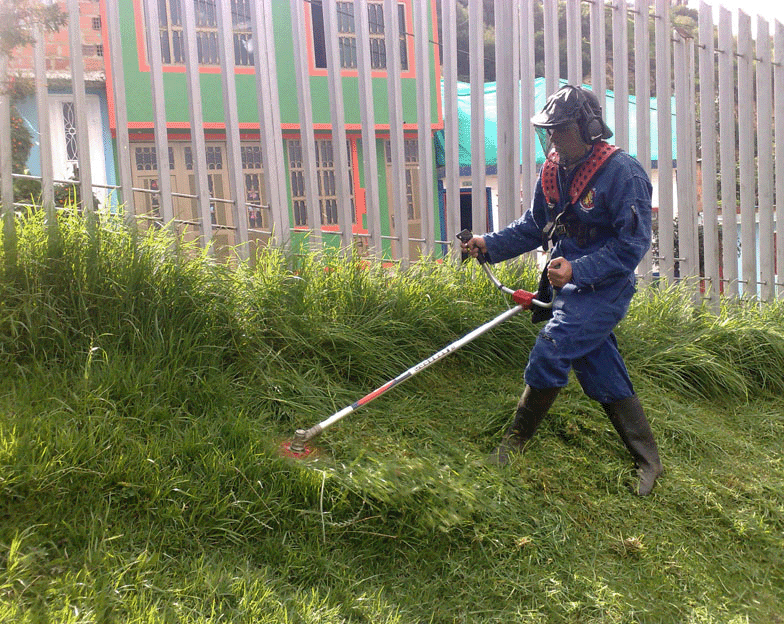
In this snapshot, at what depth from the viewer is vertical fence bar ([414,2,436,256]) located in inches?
208

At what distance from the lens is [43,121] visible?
4.07 m

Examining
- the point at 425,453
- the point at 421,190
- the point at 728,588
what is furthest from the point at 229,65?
the point at 728,588

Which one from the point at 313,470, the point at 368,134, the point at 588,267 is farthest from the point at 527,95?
the point at 313,470

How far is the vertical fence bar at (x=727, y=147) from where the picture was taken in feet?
23.9

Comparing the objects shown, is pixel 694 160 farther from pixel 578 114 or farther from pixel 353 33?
pixel 578 114

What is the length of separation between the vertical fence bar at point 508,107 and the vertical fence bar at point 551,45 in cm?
A: 26

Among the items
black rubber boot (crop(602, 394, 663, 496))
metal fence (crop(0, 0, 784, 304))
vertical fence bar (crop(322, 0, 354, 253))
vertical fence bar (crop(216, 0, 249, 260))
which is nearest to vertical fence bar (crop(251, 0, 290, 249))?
metal fence (crop(0, 0, 784, 304))

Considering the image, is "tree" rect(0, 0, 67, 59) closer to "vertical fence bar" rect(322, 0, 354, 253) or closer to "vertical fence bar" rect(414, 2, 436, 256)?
"vertical fence bar" rect(322, 0, 354, 253)

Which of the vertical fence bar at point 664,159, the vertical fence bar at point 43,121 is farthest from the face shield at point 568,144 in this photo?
the vertical fence bar at point 664,159

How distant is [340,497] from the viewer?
10.5 feet

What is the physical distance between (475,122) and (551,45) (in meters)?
0.94

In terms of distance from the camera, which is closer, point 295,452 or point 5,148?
point 295,452

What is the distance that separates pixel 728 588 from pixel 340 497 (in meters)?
1.62

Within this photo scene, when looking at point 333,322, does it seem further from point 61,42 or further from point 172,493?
point 61,42
